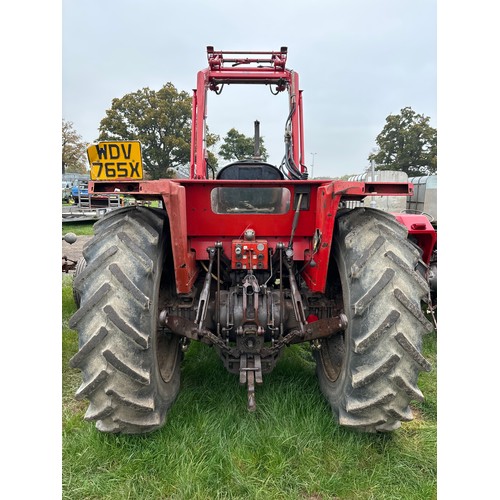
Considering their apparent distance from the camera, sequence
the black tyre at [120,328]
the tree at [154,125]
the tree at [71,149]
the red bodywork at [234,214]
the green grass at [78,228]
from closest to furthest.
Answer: the black tyre at [120,328]
the red bodywork at [234,214]
the green grass at [78,228]
the tree at [154,125]
the tree at [71,149]

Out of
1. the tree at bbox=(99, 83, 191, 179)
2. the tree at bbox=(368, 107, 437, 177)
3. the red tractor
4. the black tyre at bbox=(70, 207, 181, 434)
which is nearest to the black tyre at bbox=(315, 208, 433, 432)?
the red tractor

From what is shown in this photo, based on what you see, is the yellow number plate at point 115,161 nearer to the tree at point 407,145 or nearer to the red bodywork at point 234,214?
the red bodywork at point 234,214

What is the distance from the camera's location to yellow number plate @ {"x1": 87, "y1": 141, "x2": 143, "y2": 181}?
7.98ft

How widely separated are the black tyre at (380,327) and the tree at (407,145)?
32.3 meters

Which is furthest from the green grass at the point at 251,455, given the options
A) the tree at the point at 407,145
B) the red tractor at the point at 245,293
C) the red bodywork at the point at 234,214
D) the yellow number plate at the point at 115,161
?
the tree at the point at 407,145

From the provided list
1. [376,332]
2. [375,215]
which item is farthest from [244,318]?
[375,215]

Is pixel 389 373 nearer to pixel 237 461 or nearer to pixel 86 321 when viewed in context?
pixel 237 461

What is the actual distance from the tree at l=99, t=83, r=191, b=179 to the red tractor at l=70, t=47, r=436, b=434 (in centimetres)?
1987

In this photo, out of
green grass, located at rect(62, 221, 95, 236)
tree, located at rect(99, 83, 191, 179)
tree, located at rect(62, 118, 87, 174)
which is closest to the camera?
green grass, located at rect(62, 221, 95, 236)

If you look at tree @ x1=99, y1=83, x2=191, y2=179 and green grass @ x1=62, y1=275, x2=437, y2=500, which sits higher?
tree @ x1=99, y1=83, x2=191, y2=179

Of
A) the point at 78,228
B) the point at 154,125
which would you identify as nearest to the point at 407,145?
the point at 154,125

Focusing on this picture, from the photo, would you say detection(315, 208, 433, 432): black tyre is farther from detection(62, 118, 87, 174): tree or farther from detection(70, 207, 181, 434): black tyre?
detection(62, 118, 87, 174): tree

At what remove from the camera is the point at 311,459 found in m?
2.48

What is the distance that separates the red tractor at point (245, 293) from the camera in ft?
7.52
